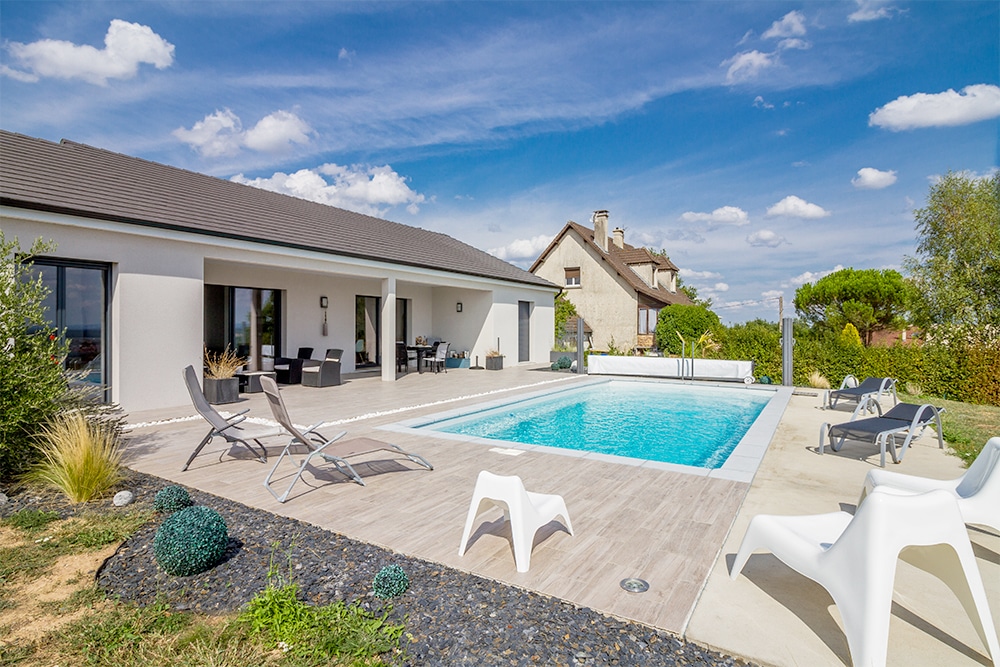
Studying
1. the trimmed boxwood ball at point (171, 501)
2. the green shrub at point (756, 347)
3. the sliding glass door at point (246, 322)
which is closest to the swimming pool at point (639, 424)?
the green shrub at point (756, 347)

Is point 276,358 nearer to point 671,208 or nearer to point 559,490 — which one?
point 559,490

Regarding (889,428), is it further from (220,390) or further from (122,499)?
(220,390)

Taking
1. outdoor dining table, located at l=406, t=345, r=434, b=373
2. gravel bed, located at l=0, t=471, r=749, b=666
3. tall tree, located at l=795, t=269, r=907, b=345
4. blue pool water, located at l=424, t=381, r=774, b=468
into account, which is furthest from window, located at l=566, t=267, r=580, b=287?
gravel bed, located at l=0, t=471, r=749, b=666

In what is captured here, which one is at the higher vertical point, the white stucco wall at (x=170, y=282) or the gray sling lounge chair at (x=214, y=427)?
the white stucco wall at (x=170, y=282)

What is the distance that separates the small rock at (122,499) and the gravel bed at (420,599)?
83 cm

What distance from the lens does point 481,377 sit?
15.6 meters

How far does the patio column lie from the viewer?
1401cm

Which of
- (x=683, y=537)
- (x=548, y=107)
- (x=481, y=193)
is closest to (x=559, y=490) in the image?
(x=683, y=537)

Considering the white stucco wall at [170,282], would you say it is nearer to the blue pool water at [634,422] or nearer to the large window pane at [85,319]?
the large window pane at [85,319]

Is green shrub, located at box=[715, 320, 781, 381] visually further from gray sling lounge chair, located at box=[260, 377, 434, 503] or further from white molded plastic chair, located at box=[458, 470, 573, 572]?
white molded plastic chair, located at box=[458, 470, 573, 572]

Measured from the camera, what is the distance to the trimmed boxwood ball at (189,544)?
3285 millimetres

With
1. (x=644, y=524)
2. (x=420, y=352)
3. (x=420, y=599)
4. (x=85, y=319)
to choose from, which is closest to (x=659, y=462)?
(x=644, y=524)

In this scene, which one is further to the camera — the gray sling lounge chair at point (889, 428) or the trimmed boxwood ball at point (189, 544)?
the gray sling lounge chair at point (889, 428)

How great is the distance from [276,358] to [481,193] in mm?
16200
